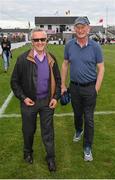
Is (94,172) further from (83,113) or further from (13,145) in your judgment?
(13,145)

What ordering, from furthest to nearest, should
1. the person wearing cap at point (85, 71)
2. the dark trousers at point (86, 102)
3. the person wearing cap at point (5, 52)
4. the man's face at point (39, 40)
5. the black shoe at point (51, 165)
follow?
the person wearing cap at point (5, 52) → the dark trousers at point (86, 102) → the person wearing cap at point (85, 71) → the black shoe at point (51, 165) → the man's face at point (39, 40)

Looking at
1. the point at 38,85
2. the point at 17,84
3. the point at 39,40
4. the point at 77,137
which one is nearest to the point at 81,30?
the point at 39,40

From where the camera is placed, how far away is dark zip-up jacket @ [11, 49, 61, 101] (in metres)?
6.48

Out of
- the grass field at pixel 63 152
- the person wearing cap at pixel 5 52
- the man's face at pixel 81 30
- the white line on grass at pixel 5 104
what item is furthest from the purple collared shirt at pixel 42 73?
the person wearing cap at pixel 5 52

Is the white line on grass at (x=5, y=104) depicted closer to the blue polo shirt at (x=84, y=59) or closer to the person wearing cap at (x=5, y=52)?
the blue polo shirt at (x=84, y=59)

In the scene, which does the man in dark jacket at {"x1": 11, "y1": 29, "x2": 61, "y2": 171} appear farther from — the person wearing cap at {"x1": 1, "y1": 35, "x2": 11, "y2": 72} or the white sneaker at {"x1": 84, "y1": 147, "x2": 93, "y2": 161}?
the person wearing cap at {"x1": 1, "y1": 35, "x2": 11, "y2": 72}

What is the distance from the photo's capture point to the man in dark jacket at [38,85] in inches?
255

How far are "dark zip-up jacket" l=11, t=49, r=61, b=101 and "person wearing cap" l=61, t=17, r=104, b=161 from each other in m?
0.55

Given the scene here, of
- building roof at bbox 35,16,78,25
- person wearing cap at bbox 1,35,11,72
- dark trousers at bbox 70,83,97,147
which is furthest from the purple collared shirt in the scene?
building roof at bbox 35,16,78,25

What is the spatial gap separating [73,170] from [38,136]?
2.05 m

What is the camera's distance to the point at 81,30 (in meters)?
6.91

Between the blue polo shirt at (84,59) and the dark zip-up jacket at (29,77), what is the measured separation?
53 cm

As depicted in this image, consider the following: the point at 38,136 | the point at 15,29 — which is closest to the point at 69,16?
the point at 15,29

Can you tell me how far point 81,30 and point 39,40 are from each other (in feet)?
2.56
